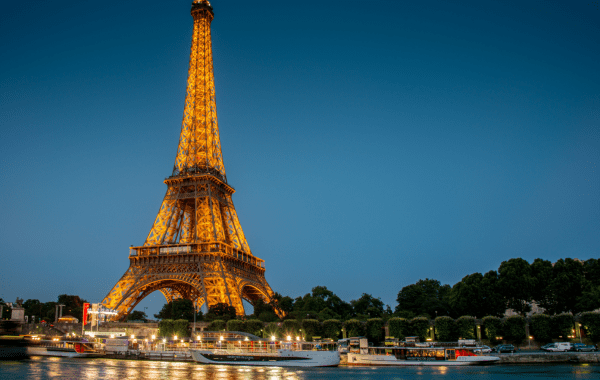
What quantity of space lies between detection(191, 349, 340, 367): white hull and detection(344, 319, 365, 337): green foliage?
49.6 feet

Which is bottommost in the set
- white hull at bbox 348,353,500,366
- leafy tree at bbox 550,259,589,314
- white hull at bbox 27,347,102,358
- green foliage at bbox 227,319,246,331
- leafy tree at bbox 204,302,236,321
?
white hull at bbox 348,353,500,366

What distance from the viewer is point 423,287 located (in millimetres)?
89688

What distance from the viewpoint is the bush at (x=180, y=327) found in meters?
56.7

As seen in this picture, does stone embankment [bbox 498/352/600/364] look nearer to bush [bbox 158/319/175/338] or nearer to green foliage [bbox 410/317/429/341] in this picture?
green foliage [bbox 410/317/429/341]

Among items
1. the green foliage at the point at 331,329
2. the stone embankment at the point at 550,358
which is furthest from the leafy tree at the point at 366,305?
the stone embankment at the point at 550,358

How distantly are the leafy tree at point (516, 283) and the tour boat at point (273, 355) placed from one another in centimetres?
3082

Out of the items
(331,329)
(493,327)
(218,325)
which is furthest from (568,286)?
(218,325)

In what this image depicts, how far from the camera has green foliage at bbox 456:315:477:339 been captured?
180 ft

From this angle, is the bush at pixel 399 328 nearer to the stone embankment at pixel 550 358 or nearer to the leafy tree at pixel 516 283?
the stone embankment at pixel 550 358

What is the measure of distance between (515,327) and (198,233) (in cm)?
4165

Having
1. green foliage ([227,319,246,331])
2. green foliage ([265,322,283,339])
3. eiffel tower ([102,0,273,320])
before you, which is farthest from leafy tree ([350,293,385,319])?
green foliage ([227,319,246,331])

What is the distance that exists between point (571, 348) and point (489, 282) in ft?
56.1

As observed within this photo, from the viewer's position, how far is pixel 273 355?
1692 inches

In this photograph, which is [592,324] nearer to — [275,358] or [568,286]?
[568,286]
